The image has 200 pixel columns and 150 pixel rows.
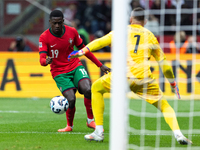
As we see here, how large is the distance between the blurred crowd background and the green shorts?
5875mm

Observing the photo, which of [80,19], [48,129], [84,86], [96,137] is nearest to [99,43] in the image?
[96,137]

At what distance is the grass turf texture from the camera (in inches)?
195

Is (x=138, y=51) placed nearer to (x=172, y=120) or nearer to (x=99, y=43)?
(x=99, y=43)

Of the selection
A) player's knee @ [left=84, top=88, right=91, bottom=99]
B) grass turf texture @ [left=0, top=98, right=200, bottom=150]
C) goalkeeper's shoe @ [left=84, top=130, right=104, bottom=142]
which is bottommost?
grass turf texture @ [left=0, top=98, right=200, bottom=150]

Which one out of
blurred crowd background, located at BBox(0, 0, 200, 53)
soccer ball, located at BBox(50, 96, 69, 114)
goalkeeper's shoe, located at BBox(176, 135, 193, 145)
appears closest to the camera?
goalkeeper's shoe, located at BBox(176, 135, 193, 145)

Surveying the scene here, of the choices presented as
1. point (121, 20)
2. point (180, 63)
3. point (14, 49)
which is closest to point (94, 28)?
point (14, 49)

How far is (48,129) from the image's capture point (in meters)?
6.36

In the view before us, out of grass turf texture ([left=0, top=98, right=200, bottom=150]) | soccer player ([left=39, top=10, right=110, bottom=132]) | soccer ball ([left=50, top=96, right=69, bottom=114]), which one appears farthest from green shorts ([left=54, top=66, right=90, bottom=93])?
grass turf texture ([left=0, top=98, right=200, bottom=150])

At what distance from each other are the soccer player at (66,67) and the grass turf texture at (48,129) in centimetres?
40

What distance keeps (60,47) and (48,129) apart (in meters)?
1.34

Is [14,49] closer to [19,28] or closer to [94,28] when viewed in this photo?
[19,28]

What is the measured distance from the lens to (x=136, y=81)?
4973 millimetres

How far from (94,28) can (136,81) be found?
9.68 metres

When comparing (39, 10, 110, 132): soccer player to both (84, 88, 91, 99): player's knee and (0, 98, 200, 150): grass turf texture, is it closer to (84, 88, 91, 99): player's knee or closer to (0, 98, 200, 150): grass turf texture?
(84, 88, 91, 99): player's knee
